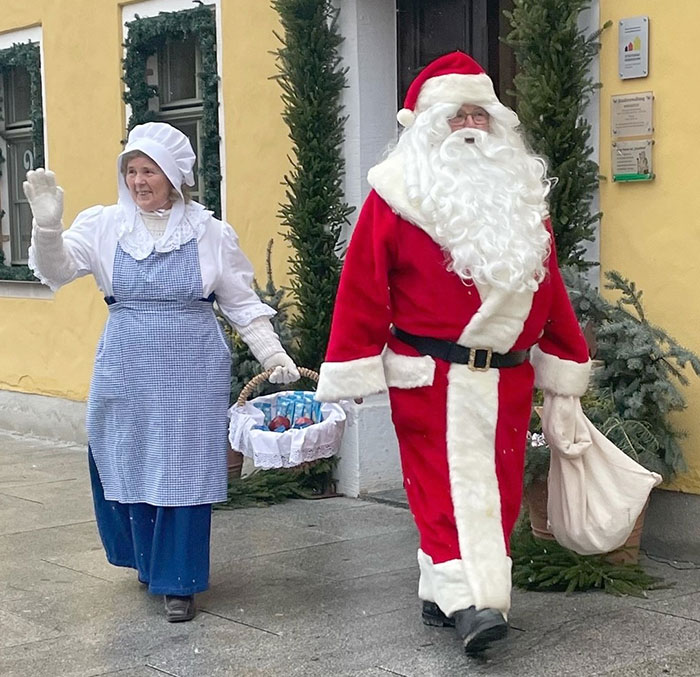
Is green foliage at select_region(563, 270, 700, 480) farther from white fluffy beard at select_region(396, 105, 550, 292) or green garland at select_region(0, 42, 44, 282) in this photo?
green garland at select_region(0, 42, 44, 282)

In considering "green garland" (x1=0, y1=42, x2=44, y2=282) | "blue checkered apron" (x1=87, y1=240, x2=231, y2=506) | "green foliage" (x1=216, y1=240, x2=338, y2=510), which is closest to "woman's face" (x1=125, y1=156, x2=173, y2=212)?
"blue checkered apron" (x1=87, y1=240, x2=231, y2=506)

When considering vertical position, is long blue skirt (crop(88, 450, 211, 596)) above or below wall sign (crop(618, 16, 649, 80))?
below

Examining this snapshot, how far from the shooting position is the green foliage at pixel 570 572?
17.0ft

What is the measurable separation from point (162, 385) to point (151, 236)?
1.78 feet

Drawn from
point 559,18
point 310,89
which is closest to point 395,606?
point 559,18

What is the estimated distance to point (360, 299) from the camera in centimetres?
439

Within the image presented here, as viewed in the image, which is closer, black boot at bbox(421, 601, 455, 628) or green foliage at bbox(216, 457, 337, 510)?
black boot at bbox(421, 601, 455, 628)

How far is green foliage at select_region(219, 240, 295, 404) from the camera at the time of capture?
7102mm

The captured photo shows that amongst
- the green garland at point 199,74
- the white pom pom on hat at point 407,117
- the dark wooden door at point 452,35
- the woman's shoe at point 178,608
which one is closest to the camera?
the white pom pom on hat at point 407,117

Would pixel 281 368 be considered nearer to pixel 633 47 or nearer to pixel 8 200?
pixel 633 47

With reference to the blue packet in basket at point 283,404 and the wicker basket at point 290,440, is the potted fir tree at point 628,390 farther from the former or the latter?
the blue packet in basket at point 283,404

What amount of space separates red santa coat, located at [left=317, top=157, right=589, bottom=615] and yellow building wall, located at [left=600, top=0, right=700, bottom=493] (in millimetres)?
1295

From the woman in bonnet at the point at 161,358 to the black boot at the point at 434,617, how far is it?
33.6 inches

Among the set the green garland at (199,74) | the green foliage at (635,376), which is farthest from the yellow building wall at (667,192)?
the green garland at (199,74)
